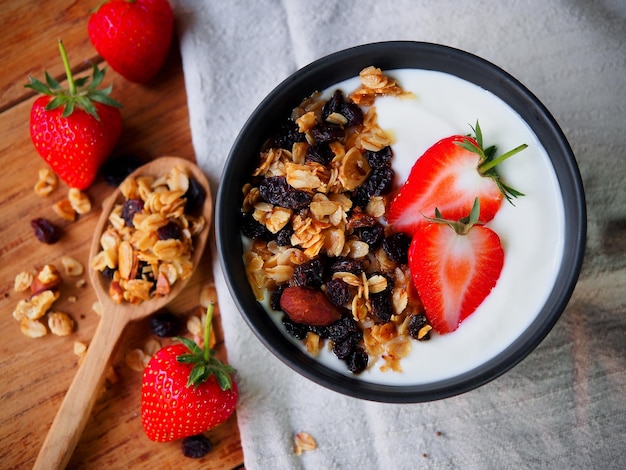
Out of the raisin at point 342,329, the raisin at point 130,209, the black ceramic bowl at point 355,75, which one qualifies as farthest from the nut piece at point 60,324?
the raisin at point 342,329

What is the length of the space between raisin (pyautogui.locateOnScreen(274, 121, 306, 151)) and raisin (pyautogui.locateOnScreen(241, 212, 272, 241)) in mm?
A: 131

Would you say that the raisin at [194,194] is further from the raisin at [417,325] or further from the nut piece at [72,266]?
the raisin at [417,325]

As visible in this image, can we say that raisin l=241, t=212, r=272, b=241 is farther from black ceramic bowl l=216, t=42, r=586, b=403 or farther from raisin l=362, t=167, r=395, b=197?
raisin l=362, t=167, r=395, b=197

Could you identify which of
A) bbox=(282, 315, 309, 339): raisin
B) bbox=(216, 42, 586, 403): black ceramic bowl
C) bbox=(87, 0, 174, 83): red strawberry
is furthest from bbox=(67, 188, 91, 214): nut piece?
bbox=(282, 315, 309, 339): raisin

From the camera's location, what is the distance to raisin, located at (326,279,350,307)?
108 cm

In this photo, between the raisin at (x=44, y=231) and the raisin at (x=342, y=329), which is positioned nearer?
the raisin at (x=342, y=329)

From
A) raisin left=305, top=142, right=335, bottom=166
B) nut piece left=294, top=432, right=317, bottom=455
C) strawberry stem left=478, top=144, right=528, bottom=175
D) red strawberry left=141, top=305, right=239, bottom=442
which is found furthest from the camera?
nut piece left=294, top=432, right=317, bottom=455

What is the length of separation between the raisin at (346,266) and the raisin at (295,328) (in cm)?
10

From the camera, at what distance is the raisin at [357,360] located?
1.10m

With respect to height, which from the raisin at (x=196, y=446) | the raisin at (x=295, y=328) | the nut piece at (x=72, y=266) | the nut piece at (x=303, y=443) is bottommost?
the nut piece at (x=303, y=443)

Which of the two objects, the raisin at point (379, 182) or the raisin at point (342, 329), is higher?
the raisin at point (379, 182)

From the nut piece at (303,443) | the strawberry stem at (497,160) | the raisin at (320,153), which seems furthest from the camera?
the nut piece at (303,443)

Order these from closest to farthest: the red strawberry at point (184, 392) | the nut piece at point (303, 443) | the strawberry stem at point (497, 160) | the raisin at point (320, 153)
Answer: the strawberry stem at point (497, 160) < the raisin at point (320, 153) < the red strawberry at point (184, 392) < the nut piece at point (303, 443)

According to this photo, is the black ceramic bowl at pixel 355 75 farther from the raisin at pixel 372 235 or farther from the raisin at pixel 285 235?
the raisin at pixel 372 235
